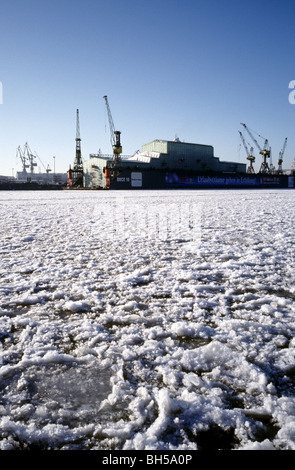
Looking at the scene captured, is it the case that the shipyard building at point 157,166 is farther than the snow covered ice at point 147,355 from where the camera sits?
Yes

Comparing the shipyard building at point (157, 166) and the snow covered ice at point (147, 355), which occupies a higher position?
the shipyard building at point (157, 166)

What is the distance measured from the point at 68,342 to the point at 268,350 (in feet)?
5.08

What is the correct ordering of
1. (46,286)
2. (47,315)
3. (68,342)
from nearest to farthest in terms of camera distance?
(68,342)
(47,315)
(46,286)

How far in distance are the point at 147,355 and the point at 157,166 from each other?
59.6m

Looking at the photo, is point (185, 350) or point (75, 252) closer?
point (185, 350)

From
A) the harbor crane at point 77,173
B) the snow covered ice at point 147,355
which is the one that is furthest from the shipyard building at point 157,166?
the snow covered ice at point 147,355

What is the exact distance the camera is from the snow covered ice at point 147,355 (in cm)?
130

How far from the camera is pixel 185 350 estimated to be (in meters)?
1.92

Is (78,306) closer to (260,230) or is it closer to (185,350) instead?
(185,350)

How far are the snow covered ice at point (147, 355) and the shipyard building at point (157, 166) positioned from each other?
46.0 metres

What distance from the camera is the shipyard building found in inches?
1924

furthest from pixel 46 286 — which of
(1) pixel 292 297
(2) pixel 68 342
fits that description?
(1) pixel 292 297

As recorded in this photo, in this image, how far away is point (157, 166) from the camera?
193 ft

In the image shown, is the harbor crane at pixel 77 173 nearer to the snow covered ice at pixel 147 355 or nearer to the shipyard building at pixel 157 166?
the shipyard building at pixel 157 166
